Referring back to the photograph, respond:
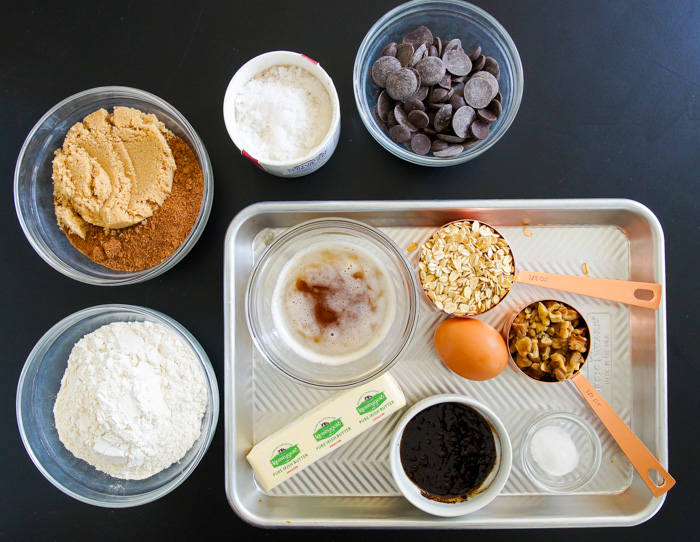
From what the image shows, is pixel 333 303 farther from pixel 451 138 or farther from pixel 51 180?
pixel 51 180

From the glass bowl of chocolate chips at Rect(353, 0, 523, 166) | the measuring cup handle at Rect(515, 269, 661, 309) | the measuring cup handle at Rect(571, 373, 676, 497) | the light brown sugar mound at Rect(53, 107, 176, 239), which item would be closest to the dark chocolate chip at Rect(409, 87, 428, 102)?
the glass bowl of chocolate chips at Rect(353, 0, 523, 166)

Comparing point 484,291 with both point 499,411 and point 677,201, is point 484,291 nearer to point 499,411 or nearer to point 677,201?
point 499,411

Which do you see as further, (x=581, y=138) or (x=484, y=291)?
(x=581, y=138)

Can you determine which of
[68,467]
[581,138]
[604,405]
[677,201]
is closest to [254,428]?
[68,467]

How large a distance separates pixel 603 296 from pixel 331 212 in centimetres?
60

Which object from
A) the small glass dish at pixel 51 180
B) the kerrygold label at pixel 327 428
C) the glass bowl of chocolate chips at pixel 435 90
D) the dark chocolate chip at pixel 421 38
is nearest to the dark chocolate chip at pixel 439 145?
the glass bowl of chocolate chips at pixel 435 90

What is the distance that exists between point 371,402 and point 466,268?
0.33m

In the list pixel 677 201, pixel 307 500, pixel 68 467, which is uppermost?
pixel 677 201

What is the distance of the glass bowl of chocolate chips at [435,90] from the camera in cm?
90

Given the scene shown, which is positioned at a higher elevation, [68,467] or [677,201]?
[677,201]

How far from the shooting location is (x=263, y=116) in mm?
901

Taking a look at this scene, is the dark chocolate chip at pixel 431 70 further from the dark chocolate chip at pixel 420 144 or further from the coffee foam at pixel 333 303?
the coffee foam at pixel 333 303

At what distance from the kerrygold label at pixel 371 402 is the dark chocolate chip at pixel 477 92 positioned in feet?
2.02

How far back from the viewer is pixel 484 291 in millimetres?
Answer: 903
